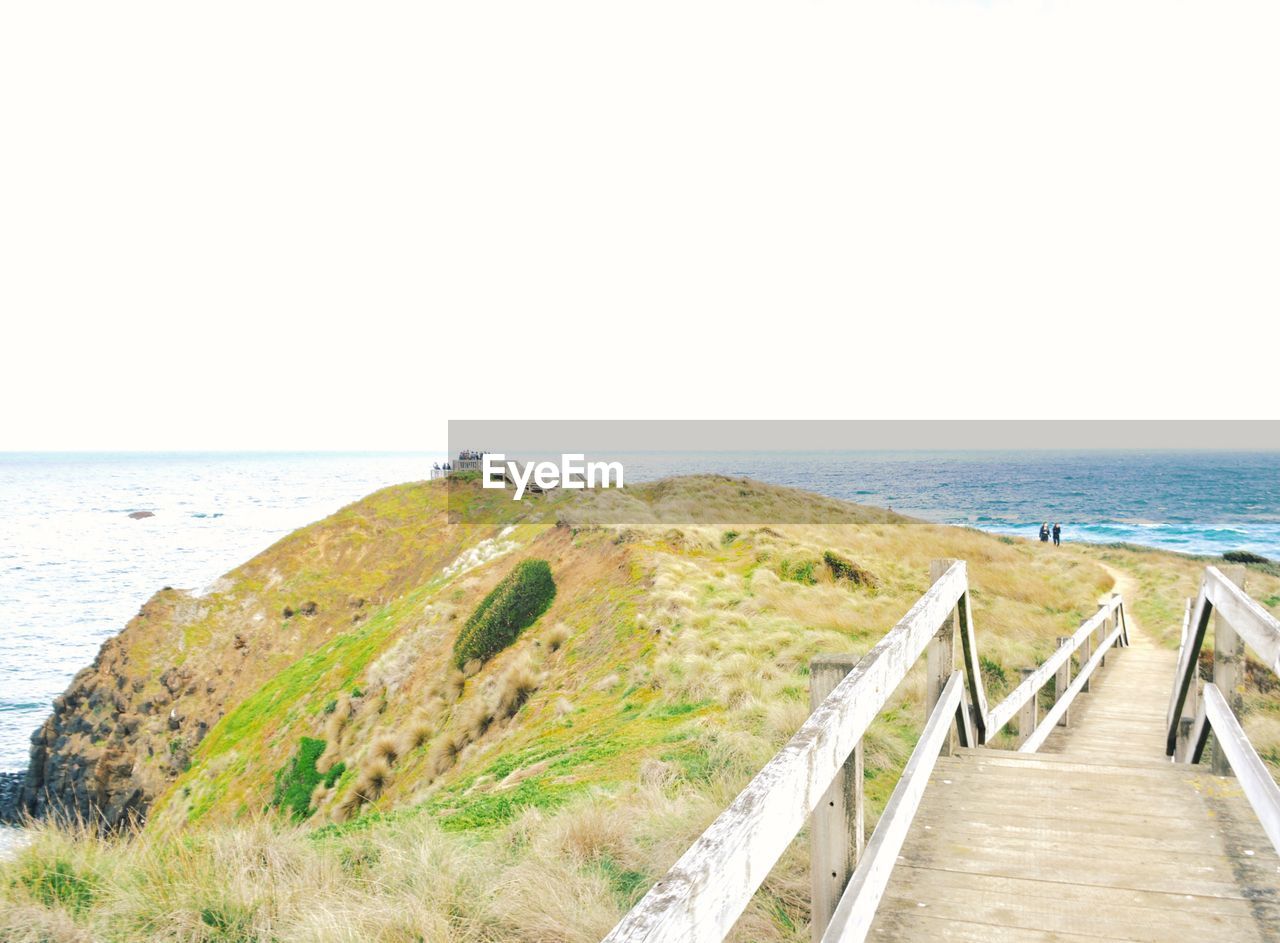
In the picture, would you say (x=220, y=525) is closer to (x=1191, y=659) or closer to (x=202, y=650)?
(x=202, y=650)

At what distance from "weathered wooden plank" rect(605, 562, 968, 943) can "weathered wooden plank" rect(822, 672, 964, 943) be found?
0.42 m

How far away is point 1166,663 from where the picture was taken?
56.7 feet

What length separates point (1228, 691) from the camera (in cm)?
486

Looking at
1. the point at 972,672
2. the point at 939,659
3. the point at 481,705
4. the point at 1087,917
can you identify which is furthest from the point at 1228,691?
the point at 481,705

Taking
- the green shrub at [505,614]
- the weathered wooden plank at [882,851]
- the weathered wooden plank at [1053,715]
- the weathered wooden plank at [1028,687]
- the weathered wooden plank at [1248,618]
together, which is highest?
the weathered wooden plank at [1248,618]

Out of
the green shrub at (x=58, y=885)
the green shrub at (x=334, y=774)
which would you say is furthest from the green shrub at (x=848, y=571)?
the green shrub at (x=58, y=885)

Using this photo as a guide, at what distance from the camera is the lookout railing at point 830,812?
131 cm

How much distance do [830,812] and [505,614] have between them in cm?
1525

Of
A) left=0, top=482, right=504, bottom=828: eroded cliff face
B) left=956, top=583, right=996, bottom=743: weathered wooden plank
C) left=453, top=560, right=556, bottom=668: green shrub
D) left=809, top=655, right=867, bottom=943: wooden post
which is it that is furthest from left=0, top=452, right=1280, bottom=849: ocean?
left=809, top=655, right=867, bottom=943: wooden post

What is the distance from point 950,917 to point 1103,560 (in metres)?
45.5

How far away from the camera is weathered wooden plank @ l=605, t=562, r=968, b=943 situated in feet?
4.03

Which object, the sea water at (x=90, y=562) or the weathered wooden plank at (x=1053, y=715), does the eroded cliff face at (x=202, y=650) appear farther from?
the weathered wooden plank at (x=1053, y=715)

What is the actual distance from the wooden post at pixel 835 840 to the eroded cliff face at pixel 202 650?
31.0 m

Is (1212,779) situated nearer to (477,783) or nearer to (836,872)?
(836,872)
